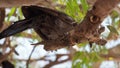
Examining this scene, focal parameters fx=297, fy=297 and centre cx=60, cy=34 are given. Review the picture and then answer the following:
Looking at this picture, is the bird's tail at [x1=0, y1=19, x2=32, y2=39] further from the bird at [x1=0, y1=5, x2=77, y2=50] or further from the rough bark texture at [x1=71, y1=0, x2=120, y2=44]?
the rough bark texture at [x1=71, y1=0, x2=120, y2=44]

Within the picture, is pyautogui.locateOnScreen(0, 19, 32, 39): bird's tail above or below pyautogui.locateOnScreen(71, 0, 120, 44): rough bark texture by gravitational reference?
above

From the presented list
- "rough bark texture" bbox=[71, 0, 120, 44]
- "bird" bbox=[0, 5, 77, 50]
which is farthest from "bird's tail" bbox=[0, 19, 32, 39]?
"rough bark texture" bbox=[71, 0, 120, 44]

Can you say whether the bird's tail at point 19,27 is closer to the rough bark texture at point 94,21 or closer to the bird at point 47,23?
the bird at point 47,23

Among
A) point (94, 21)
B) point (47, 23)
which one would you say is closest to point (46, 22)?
Result: point (47, 23)

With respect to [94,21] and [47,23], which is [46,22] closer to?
[47,23]

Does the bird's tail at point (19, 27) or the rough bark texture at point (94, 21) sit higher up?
the bird's tail at point (19, 27)

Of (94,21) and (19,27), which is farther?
(19,27)

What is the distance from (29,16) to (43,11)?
0.05 metres

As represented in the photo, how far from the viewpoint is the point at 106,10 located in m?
0.67

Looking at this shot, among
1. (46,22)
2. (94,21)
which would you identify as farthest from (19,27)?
(94,21)

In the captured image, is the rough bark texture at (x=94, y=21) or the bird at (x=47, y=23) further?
the bird at (x=47, y=23)

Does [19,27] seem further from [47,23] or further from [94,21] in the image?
[94,21]

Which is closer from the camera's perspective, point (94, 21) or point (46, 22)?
point (94, 21)

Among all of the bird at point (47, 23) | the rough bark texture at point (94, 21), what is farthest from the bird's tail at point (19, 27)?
the rough bark texture at point (94, 21)
